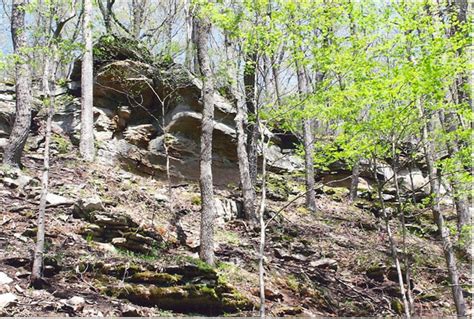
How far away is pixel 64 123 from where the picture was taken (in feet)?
49.4

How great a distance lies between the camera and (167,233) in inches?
386

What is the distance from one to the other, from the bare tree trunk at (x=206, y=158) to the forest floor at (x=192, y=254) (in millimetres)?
488

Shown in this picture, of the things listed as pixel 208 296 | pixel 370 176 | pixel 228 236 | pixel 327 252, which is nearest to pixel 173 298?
pixel 208 296

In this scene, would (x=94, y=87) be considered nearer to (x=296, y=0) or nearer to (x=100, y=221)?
(x=100, y=221)

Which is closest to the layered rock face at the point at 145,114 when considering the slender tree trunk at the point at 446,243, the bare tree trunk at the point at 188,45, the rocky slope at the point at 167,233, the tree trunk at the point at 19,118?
the rocky slope at the point at 167,233

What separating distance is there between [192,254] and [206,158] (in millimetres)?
2372

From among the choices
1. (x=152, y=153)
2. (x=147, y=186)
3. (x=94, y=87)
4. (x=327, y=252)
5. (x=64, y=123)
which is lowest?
(x=327, y=252)

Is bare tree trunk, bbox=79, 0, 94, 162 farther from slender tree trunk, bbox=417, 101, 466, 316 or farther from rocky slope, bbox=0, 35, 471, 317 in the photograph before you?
slender tree trunk, bbox=417, 101, 466, 316

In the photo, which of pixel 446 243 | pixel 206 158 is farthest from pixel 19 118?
pixel 446 243

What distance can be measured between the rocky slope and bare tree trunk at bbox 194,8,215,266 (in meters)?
0.45

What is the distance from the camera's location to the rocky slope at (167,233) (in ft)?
22.9

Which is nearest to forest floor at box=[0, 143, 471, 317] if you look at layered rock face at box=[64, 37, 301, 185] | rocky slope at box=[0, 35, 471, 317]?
rocky slope at box=[0, 35, 471, 317]

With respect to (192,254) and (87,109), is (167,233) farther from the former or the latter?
(87,109)

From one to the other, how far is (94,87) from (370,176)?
14581 millimetres
